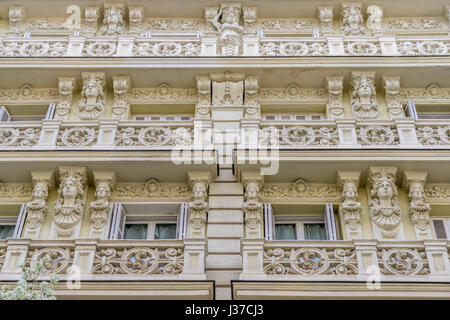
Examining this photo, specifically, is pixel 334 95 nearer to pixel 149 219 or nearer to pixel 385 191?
pixel 385 191

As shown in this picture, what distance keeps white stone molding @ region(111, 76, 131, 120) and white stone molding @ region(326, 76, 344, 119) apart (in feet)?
17.7

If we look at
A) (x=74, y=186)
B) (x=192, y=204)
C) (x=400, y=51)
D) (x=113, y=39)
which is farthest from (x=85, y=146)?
(x=400, y=51)

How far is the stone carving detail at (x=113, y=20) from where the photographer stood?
19252mm

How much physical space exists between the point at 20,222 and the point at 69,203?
115 centimetres

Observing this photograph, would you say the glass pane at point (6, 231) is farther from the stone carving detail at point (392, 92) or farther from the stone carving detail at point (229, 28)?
the stone carving detail at point (392, 92)

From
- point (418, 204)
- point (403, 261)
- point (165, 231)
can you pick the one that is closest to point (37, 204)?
point (165, 231)

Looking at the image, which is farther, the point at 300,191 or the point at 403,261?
the point at 300,191

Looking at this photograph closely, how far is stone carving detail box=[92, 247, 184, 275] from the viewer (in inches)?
500

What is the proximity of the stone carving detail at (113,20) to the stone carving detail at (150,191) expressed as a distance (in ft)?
19.7

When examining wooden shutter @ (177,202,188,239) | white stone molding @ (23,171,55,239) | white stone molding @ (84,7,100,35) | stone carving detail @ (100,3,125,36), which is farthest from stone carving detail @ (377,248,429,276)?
white stone molding @ (84,7,100,35)

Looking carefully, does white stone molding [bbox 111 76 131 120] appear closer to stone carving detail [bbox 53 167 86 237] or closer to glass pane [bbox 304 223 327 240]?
stone carving detail [bbox 53 167 86 237]

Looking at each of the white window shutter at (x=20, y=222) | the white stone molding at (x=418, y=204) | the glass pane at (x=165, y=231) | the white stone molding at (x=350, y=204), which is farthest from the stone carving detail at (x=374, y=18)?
the white window shutter at (x=20, y=222)

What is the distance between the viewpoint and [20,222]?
1428 cm

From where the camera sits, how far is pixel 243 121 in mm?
15961
